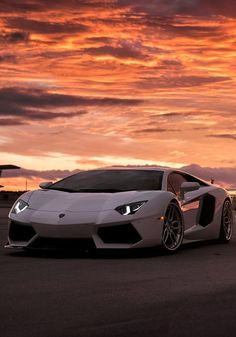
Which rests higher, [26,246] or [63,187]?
[63,187]

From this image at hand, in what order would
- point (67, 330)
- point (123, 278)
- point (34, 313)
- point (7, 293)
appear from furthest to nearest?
1. point (123, 278)
2. point (7, 293)
3. point (34, 313)
4. point (67, 330)

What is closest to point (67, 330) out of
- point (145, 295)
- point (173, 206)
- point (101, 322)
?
point (101, 322)

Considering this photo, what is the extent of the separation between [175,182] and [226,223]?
1753 millimetres

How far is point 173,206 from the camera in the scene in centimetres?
1055

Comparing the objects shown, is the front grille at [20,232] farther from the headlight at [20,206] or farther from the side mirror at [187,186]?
the side mirror at [187,186]

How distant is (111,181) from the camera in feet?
35.8

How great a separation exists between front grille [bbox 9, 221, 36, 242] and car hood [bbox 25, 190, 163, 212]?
306mm

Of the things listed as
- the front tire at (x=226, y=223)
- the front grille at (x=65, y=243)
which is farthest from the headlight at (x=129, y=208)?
the front tire at (x=226, y=223)

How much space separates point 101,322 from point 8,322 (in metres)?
0.67

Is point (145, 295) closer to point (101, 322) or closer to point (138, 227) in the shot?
point (101, 322)

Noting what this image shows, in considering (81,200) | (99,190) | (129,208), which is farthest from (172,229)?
(81,200)

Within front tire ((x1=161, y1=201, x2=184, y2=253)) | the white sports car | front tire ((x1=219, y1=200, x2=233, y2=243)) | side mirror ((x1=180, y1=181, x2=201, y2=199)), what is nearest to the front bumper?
the white sports car

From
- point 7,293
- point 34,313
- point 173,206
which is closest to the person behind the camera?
point 34,313

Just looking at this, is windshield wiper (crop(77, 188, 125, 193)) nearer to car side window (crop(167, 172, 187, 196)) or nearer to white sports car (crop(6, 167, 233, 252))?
white sports car (crop(6, 167, 233, 252))
